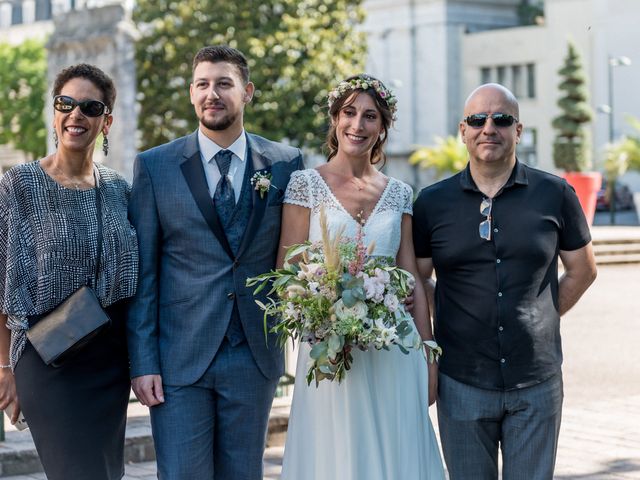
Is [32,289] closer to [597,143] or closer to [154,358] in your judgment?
[154,358]

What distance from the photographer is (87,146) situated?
5203 mm

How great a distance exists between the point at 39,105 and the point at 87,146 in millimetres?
67148

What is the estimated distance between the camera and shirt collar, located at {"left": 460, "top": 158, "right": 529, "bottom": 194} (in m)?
5.21

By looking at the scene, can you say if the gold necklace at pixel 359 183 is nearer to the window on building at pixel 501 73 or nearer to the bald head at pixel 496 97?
the bald head at pixel 496 97

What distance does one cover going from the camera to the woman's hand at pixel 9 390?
5164 millimetres

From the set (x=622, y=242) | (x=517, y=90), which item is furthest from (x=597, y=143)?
(x=622, y=242)

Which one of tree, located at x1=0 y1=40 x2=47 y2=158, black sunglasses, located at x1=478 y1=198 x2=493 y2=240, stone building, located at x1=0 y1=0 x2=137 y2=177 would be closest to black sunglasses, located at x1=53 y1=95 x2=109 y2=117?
black sunglasses, located at x1=478 y1=198 x2=493 y2=240

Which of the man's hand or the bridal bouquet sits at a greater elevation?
the bridal bouquet

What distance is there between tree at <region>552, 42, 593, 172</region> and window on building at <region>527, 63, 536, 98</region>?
61.6 feet

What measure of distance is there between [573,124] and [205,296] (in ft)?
108

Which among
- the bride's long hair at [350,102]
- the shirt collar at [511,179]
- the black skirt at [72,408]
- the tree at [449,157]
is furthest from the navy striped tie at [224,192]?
the tree at [449,157]

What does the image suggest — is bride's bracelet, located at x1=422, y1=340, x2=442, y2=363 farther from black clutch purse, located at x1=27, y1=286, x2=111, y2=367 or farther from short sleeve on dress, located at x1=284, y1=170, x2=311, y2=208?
black clutch purse, located at x1=27, y1=286, x2=111, y2=367

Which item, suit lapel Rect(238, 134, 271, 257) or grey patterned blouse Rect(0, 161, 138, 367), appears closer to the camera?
grey patterned blouse Rect(0, 161, 138, 367)

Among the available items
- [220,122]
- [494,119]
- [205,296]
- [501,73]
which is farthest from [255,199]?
[501,73]
